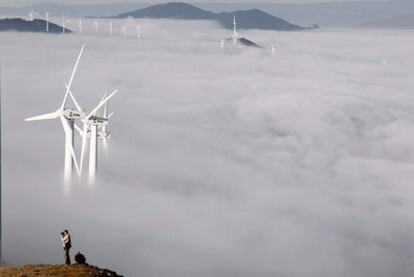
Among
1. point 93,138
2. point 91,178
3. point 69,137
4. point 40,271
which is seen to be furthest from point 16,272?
point 91,178

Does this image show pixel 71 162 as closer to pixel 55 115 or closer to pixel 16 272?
pixel 55 115

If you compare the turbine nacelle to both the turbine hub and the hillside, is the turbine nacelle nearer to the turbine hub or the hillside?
the turbine hub

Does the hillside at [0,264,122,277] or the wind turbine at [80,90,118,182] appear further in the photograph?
the wind turbine at [80,90,118,182]

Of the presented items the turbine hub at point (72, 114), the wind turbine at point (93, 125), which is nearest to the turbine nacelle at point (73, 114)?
the turbine hub at point (72, 114)

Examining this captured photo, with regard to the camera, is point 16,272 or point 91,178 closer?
point 16,272

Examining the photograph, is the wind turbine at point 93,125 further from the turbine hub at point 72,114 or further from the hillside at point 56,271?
the hillside at point 56,271

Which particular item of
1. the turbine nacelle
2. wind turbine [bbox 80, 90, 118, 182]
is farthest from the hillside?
wind turbine [bbox 80, 90, 118, 182]

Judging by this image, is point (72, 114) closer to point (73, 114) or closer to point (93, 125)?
point (73, 114)

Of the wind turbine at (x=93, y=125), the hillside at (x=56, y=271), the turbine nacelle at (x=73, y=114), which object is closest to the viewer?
the hillside at (x=56, y=271)
